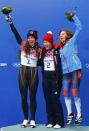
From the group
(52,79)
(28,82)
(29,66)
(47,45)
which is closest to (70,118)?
(52,79)

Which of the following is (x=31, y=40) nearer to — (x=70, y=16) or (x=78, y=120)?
(x=70, y=16)

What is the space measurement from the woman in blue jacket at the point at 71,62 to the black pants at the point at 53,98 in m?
0.16

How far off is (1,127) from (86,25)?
1.78 m


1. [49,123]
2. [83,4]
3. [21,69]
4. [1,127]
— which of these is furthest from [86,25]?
[1,127]

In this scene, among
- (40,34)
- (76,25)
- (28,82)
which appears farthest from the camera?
(40,34)

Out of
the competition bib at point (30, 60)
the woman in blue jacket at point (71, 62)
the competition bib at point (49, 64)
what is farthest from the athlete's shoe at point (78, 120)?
the competition bib at point (30, 60)

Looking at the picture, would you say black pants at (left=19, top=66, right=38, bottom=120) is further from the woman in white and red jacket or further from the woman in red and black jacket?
the woman in white and red jacket

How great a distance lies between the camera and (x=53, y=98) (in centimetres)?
434

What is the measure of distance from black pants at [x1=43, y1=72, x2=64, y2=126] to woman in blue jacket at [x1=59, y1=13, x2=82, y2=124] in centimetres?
16

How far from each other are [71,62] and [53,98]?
485 millimetres

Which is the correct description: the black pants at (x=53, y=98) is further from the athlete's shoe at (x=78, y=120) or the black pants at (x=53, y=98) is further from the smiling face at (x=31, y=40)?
the smiling face at (x=31, y=40)

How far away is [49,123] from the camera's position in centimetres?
446

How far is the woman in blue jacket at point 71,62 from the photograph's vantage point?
434 centimetres

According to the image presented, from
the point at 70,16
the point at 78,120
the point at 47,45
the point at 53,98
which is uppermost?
the point at 70,16
